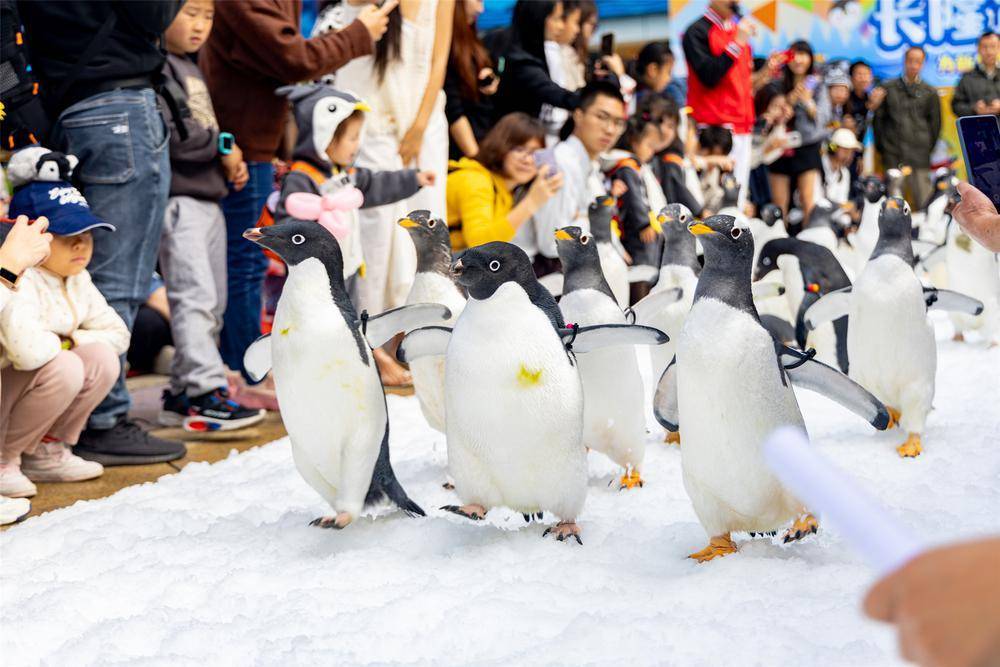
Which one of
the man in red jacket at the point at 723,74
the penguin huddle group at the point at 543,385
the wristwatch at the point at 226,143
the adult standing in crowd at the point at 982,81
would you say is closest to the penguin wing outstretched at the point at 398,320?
the penguin huddle group at the point at 543,385

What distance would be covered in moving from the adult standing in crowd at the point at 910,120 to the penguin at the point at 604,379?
27.0 ft

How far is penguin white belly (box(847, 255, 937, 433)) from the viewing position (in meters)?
2.84

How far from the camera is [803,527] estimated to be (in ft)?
6.38

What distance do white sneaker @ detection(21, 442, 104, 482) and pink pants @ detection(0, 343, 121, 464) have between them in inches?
2.6

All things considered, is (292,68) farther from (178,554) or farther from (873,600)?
(873,600)

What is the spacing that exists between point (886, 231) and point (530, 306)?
1365 millimetres

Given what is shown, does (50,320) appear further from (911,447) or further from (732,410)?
(911,447)

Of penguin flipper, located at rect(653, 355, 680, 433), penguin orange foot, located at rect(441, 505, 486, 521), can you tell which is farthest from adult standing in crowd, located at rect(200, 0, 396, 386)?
penguin flipper, located at rect(653, 355, 680, 433)

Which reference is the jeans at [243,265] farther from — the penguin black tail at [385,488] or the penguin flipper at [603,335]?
the penguin flipper at [603,335]

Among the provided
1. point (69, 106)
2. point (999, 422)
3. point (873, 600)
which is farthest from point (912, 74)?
point (873, 600)

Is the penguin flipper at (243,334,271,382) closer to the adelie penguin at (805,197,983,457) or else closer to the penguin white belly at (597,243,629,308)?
the adelie penguin at (805,197,983,457)

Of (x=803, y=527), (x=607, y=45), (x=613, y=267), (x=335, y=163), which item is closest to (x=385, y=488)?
(x=803, y=527)

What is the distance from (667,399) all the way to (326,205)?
5.36ft

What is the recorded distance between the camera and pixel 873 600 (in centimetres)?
61
